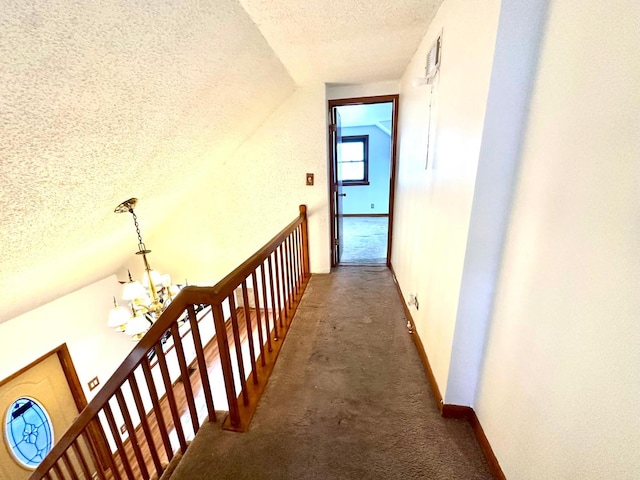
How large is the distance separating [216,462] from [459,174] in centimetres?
173

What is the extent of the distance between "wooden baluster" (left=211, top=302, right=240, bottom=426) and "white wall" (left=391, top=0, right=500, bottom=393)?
1079 millimetres

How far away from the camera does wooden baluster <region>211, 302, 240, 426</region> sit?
1.18m

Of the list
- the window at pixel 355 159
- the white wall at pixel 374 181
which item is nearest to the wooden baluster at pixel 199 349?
the window at pixel 355 159

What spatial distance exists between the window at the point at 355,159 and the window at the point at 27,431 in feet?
19.8

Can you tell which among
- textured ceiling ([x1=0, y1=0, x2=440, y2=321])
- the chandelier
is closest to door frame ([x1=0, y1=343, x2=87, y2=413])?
textured ceiling ([x1=0, y1=0, x2=440, y2=321])

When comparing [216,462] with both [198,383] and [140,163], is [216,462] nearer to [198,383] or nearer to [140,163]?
[140,163]

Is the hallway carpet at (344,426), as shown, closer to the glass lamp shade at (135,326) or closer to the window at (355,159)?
the glass lamp shade at (135,326)

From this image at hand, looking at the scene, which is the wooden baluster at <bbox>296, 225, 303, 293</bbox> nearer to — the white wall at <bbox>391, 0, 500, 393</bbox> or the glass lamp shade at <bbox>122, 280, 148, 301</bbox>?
the white wall at <bbox>391, 0, 500, 393</bbox>

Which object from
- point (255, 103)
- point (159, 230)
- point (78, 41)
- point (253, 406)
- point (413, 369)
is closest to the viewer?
point (78, 41)

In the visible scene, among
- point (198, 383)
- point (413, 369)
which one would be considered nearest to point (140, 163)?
point (413, 369)

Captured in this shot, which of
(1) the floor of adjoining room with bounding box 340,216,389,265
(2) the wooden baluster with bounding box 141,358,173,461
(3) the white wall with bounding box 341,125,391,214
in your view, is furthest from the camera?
(3) the white wall with bounding box 341,125,391,214

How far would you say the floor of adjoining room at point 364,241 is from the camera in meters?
3.73

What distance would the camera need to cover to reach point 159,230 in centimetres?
347

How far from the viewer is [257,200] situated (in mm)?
3131
